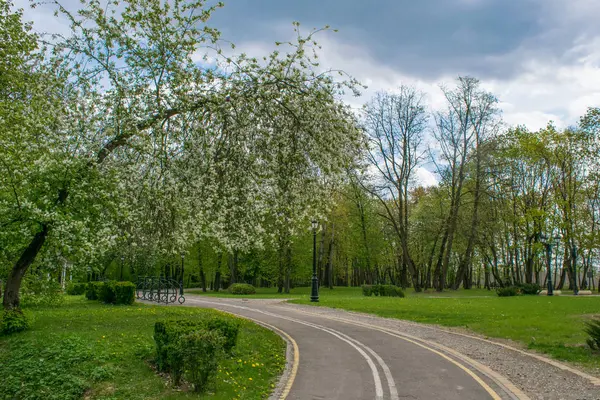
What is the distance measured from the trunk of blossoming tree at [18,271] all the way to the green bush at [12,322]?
562 mm

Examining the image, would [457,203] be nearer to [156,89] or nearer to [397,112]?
[397,112]

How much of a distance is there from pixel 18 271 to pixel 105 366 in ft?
21.8

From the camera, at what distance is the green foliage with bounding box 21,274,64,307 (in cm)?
1475

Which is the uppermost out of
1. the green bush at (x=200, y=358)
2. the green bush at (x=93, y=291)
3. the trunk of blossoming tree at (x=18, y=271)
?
the trunk of blossoming tree at (x=18, y=271)

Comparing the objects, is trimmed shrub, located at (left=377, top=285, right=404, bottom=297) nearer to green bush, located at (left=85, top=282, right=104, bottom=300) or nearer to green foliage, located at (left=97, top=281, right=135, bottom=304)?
green foliage, located at (left=97, top=281, right=135, bottom=304)

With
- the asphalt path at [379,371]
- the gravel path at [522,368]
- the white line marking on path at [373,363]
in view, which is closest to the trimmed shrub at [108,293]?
the white line marking on path at [373,363]

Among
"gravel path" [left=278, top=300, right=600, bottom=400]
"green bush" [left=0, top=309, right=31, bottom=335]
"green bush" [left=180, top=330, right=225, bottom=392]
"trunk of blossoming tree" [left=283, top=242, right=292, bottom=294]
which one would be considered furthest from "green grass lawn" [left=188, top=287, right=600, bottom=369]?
"trunk of blossoming tree" [left=283, top=242, right=292, bottom=294]

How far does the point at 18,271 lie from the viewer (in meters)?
14.4

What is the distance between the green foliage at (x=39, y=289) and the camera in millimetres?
14750

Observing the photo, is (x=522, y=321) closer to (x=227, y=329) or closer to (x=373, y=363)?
(x=373, y=363)

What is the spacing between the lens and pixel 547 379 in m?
9.41

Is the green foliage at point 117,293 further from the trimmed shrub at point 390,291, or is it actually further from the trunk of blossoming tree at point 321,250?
the trunk of blossoming tree at point 321,250

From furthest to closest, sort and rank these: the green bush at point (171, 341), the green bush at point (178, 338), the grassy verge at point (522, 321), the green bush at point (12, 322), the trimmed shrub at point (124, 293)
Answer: the trimmed shrub at point (124, 293) → the green bush at point (12, 322) → the grassy verge at point (522, 321) → the green bush at point (171, 341) → the green bush at point (178, 338)

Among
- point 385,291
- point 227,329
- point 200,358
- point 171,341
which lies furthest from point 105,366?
point 385,291
